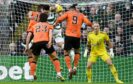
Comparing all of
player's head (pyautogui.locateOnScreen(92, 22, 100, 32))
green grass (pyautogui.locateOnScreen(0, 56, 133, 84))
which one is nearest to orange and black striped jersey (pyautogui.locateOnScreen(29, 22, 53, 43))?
player's head (pyautogui.locateOnScreen(92, 22, 100, 32))

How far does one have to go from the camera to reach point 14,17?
21094mm

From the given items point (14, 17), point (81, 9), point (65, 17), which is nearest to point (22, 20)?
point (14, 17)

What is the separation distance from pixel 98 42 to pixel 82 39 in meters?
2.20

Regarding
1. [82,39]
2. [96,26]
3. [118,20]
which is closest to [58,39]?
[82,39]

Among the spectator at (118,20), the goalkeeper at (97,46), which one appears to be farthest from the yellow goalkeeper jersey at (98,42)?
the spectator at (118,20)

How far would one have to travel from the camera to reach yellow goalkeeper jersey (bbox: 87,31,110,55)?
19047 mm

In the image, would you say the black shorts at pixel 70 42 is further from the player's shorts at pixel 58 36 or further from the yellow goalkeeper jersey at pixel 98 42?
the player's shorts at pixel 58 36

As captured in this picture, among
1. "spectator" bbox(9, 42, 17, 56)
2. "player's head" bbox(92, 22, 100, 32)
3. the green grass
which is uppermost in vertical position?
"player's head" bbox(92, 22, 100, 32)

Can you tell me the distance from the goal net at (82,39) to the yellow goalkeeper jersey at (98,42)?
1145 mm

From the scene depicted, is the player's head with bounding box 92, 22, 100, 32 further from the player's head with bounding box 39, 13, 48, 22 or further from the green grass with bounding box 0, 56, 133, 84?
the player's head with bounding box 39, 13, 48, 22

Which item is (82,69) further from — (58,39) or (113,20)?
(113,20)

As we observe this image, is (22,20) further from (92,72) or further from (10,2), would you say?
(92,72)

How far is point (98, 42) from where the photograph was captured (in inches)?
753

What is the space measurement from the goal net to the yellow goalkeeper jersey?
1.14m
